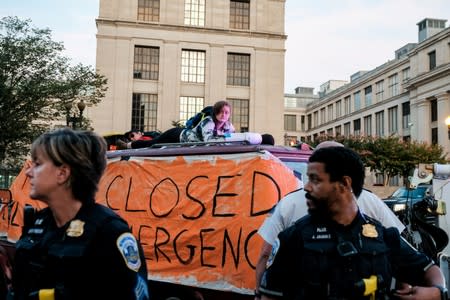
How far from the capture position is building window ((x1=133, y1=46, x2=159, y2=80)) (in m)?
44.4

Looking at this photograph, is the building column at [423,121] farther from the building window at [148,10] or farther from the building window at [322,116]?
the building window at [148,10]

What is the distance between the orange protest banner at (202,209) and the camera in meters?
4.50

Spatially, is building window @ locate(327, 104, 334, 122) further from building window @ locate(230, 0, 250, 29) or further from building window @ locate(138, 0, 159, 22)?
building window @ locate(138, 0, 159, 22)

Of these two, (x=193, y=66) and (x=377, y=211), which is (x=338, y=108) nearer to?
(x=193, y=66)

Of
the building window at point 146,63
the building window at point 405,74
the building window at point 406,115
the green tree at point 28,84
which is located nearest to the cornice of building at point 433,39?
the building window at point 405,74

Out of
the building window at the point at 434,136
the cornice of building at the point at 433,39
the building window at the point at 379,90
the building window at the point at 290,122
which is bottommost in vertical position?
the building window at the point at 434,136

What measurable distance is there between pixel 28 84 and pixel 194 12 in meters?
23.4

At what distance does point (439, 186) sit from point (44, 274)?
5.26 m

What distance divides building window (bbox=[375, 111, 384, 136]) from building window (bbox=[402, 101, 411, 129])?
5974 mm

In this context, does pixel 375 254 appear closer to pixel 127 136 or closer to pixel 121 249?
pixel 121 249

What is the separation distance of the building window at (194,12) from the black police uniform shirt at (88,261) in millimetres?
45011

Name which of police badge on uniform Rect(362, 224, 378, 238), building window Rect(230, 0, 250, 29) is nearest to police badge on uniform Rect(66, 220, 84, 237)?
police badge on uniform Rect(362, 224, 378, 238)

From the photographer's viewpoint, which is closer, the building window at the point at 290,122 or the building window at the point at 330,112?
the building window at the point at 330,112

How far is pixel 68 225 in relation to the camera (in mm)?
2275
